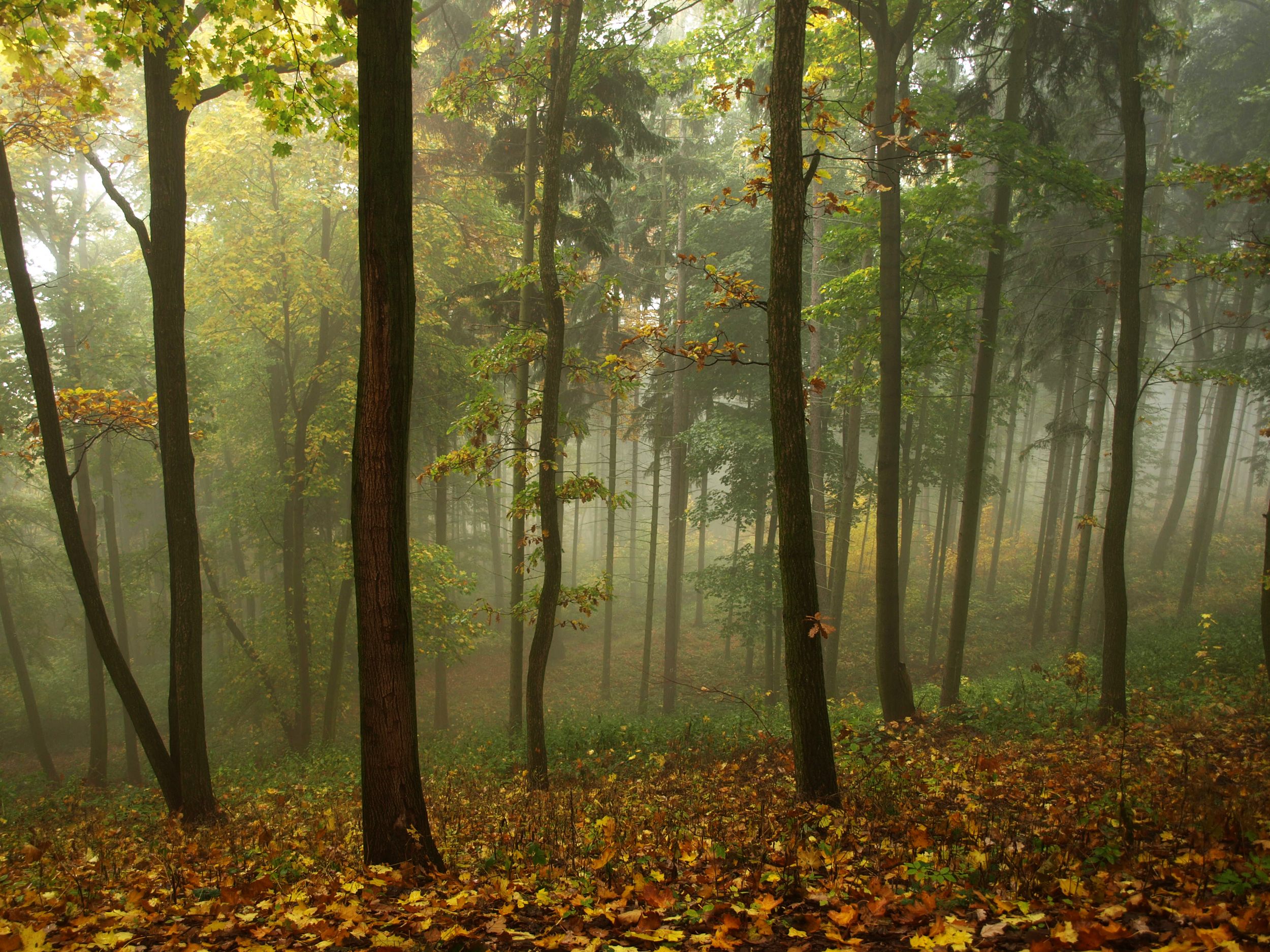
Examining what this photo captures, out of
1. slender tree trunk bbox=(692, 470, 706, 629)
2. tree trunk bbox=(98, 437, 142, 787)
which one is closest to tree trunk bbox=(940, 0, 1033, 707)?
slender tree trunk bbox=(692, 470, 706, 629)

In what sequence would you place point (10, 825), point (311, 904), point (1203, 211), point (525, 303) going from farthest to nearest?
point (1203, 211), point (525, 303), point (10, 825), point (311, 904)

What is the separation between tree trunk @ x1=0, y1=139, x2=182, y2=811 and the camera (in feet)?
23.0

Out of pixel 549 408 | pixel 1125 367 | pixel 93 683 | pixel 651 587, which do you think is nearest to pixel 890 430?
pixel 1125 367

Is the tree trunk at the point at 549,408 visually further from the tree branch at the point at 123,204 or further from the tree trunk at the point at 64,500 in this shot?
the tree branch at the point at 123,204

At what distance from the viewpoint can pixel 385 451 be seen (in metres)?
4.35

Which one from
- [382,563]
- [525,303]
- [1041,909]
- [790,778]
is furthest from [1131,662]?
[382,563]

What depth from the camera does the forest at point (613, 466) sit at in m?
4.07

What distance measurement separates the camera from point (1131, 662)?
13047 mm

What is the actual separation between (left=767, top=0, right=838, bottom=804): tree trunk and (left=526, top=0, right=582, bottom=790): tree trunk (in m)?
3.85

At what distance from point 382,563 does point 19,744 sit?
23.3 metres

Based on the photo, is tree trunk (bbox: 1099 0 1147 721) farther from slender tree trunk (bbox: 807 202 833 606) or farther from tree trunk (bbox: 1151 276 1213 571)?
tree trunk (bbox: 1151 276 1213 571)

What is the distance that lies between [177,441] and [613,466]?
12933 millimetres

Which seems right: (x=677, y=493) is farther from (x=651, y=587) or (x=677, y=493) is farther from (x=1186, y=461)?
(x=1186, y=461)

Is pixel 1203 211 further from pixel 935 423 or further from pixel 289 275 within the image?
pixel 289 275
